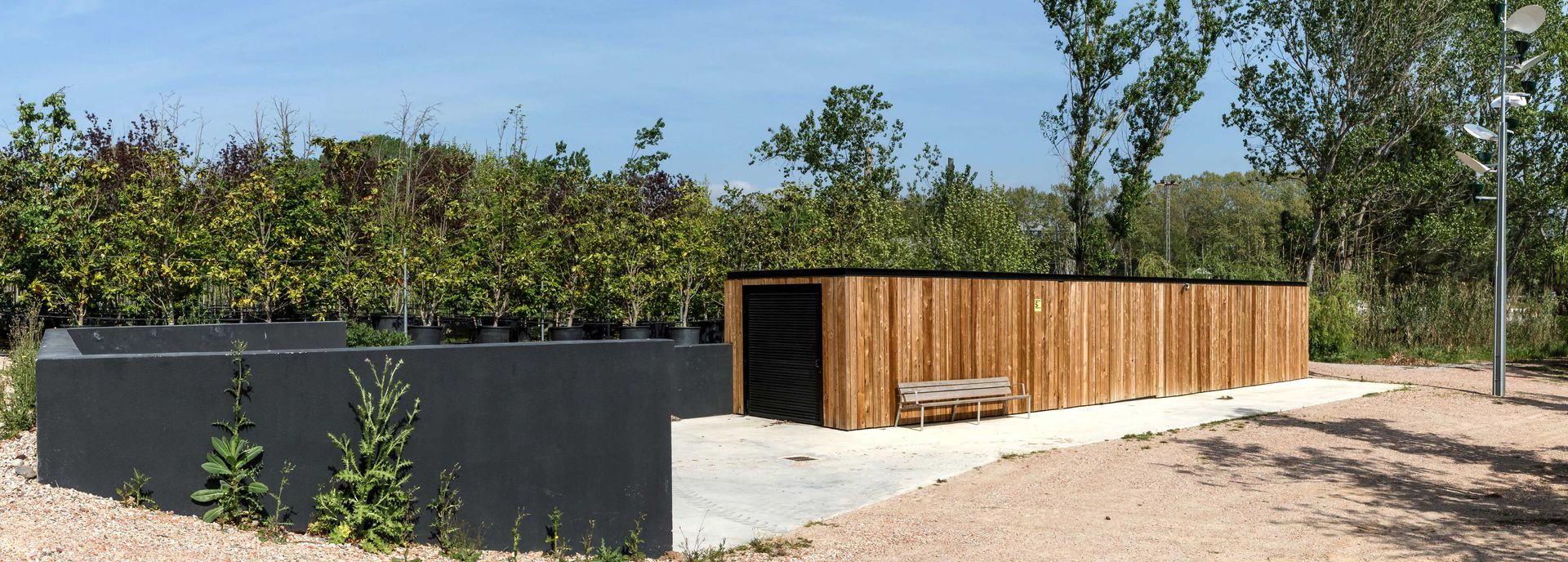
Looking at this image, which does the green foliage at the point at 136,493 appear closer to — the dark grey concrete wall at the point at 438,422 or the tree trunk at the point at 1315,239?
the dark grey concrete wall at the point at 438,422

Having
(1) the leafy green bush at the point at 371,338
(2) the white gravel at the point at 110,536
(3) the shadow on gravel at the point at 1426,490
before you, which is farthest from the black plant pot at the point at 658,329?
(2) the white gravel at the point at 110,536

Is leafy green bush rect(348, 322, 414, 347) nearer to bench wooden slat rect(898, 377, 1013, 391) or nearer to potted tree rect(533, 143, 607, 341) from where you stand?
potted tree rect(533, 143, 607, 341)

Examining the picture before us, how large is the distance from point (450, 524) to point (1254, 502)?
605cm

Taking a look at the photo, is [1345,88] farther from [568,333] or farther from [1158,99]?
[568,333]

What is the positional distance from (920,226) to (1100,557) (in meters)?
31.3

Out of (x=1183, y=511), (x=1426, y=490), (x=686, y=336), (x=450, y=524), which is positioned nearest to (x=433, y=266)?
(x=686, y=336)

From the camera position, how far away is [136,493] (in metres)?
4.86

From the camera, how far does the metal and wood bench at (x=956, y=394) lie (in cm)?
1244

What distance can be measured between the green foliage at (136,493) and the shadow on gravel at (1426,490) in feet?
23.2

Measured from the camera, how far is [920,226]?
37.4m

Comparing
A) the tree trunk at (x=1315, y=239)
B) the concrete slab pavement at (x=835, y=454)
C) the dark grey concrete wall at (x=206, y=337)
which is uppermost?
the tree trunk at (x=1315, y=239)

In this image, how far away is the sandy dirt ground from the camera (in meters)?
6.66

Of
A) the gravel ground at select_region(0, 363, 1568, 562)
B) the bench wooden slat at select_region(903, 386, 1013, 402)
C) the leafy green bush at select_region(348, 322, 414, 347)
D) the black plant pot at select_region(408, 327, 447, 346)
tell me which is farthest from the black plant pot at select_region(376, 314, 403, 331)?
the gravel ground at select_region(0, 363, 1568, 562)

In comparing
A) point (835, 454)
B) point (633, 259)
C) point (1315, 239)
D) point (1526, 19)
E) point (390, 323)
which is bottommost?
point (835, 454)
